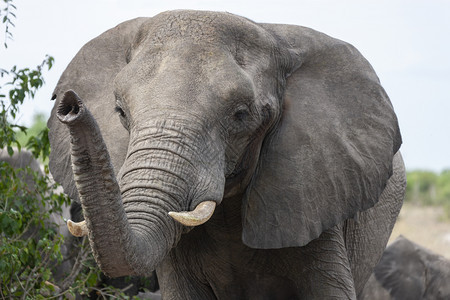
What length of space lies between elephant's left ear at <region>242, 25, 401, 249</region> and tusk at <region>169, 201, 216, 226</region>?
2.03 feet

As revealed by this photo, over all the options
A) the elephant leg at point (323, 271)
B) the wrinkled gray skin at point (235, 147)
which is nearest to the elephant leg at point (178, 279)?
the wrinkled gray skin at point (235, 147)

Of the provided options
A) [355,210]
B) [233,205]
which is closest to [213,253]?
[233,205]

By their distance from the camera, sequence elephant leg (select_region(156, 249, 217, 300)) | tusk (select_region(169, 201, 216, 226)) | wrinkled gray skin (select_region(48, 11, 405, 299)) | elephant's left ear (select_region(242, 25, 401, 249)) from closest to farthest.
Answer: tusk (select_region(169, 201, 216, 226))
wrinkled gray skin (select_region(48, 11, 405, 299))
elephant's left ear (select_region(242, 25, 401, 249))
elephant leg (select_region(156, 249, 217, 300))

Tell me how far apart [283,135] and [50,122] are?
109cm

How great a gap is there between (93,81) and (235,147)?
832 millimetres

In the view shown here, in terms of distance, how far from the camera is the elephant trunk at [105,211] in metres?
3.18

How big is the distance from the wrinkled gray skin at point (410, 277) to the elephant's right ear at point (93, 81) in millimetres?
3176

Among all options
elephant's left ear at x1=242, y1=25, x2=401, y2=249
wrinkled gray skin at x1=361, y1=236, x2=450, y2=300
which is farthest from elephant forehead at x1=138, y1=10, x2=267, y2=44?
wrinkled gray skin at x1=361, y1=236, x2=450, y2=300

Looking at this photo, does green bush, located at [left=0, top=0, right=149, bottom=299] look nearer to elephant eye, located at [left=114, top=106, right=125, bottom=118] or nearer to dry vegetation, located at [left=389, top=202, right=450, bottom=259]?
elephant eye, located at [left=114, top=106, right=125, bottom=118]

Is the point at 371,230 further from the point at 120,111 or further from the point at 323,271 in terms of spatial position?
the point at 120,111

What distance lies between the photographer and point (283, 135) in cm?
446

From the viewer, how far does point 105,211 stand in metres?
3.38

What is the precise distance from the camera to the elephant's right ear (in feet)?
15.3

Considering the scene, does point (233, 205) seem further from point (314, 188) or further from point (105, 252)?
point (105, 252)
